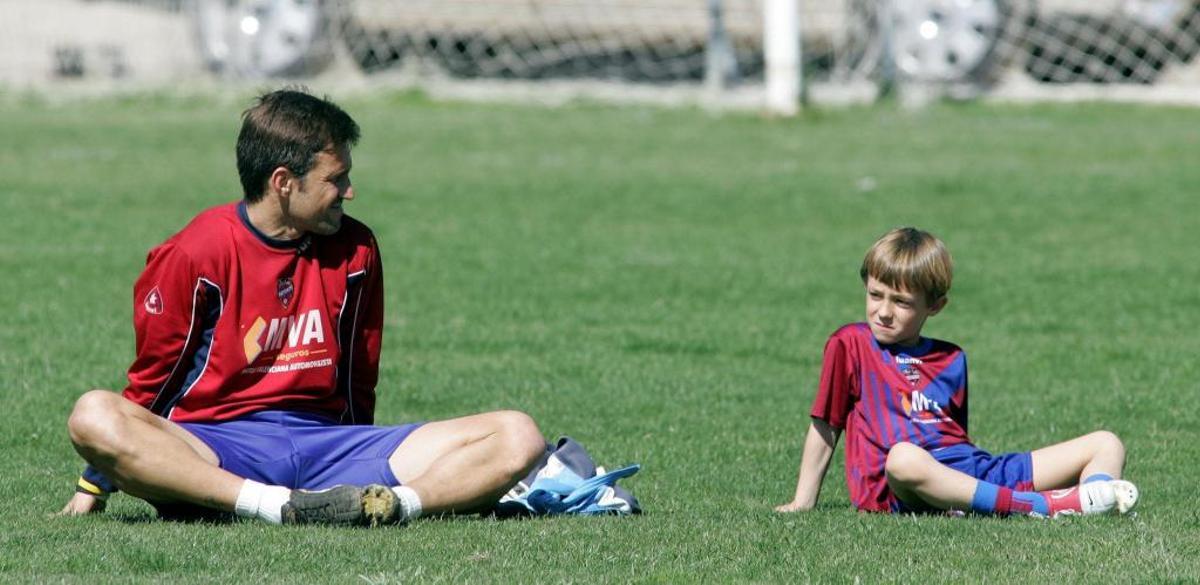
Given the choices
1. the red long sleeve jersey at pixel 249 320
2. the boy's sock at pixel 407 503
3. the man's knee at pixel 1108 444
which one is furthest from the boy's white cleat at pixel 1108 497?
the red long sleeve jersey at pixel 249 320

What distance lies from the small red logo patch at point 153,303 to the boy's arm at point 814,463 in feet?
6.68

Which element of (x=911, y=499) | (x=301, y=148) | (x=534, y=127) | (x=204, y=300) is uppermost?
(x=301, y=148)

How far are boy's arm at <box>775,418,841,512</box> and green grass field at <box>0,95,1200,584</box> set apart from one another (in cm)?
16

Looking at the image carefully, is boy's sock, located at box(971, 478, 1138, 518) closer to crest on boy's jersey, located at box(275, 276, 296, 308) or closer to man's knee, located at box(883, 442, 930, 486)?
man's knee, located at box(883, 442, 930, 486)

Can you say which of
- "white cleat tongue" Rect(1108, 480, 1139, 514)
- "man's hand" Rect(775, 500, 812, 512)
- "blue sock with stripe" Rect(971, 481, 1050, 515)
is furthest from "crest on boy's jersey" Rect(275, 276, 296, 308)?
"white cleat tongue" Rect(1108, 480, 1139, 514)

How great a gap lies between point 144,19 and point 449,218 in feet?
37.7

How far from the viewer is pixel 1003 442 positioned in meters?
7.95

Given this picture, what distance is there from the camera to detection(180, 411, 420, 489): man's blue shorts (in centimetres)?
608

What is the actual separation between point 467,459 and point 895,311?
4.79 ft

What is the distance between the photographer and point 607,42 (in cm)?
2370

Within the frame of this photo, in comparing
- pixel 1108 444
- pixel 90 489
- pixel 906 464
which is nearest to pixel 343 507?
pixel 90 489

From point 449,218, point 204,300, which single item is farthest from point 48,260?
point 204,300

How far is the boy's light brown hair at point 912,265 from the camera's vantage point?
249 inches

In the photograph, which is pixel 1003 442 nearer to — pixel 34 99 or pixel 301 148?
pixel 301 148
